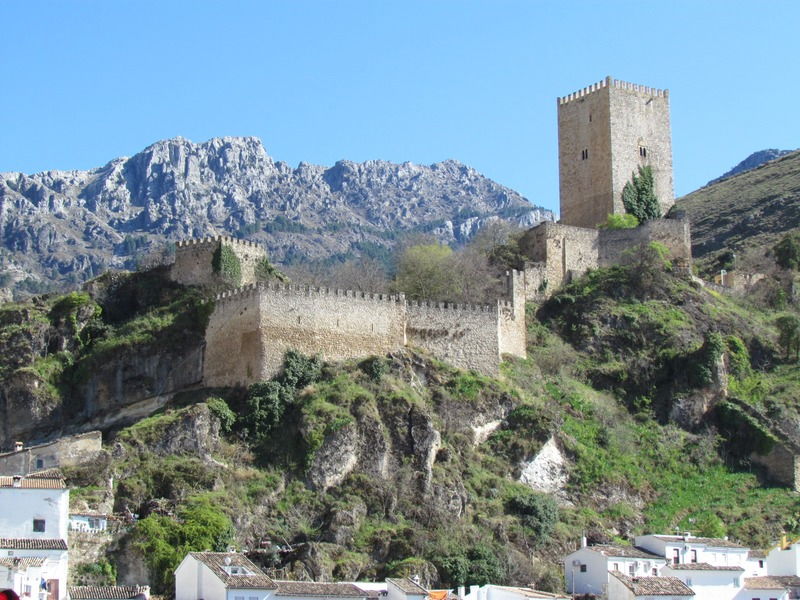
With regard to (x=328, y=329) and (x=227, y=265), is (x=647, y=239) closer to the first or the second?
(x=328, y=329)

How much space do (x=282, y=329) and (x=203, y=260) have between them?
7.21 m

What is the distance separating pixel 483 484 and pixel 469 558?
15.7 feet

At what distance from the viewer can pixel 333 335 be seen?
5869 centimetres

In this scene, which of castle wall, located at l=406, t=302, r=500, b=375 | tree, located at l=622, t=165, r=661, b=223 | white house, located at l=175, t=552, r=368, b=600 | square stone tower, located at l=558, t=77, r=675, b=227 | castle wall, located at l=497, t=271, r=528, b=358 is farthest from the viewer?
square stone tower, located at l=558, t=77, r=675, b=227

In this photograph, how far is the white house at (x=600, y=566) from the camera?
50875 millimetres

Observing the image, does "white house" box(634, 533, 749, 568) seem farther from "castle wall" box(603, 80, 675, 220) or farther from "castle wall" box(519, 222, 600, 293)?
"castle wall" box(603, 80, 675, 220)

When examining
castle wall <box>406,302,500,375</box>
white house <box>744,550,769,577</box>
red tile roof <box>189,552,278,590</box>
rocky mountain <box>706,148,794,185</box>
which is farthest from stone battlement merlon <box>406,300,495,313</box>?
rocky mountain <box>706,148,794,185</box>

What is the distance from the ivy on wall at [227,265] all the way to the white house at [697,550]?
811 inches

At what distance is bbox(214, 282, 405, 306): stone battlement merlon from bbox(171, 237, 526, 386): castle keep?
0.13ft

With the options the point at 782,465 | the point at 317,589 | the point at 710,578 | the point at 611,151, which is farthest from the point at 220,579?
the point at 611,151

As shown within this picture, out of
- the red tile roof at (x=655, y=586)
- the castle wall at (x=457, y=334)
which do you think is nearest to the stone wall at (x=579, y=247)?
the castle wall at (x=457, y=334)

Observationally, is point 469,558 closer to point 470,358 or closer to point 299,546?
point 299,546

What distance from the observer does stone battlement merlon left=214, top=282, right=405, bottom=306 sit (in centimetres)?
5812

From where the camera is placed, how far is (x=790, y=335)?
69.4 meters
